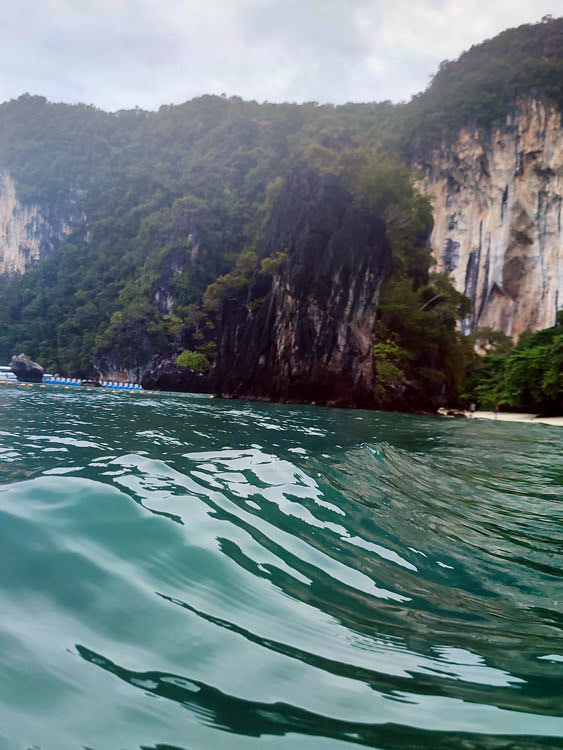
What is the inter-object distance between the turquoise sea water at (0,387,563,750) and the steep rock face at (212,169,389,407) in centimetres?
2015

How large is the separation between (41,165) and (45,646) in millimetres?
96158

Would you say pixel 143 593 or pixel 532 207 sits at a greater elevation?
pixel 532 207

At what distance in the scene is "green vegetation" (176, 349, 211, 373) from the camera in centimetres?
3919

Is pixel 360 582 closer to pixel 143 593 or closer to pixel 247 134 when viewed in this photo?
pixel 143 593

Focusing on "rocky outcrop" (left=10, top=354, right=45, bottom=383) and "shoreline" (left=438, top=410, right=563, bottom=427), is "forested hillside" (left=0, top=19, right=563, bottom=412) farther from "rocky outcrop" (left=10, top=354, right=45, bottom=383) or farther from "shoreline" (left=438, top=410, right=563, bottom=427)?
"rocky outcrop" (left=10, top=354, right=45, bottom=383)

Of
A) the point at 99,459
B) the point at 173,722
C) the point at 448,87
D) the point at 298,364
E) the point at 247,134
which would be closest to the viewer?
the point at 173,722

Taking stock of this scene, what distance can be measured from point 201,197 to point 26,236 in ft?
113

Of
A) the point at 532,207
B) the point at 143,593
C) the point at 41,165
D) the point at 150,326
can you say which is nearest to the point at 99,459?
the point at 143,593

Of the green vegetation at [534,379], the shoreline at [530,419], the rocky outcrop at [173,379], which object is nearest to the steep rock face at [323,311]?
the shoreline at [530,419]

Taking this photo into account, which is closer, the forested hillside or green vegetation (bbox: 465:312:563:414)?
green vegetation (bbox: 465:312:563:414)

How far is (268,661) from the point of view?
125 centimetres

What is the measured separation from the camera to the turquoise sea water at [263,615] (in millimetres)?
994

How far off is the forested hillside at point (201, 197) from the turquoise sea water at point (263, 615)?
70.4ft

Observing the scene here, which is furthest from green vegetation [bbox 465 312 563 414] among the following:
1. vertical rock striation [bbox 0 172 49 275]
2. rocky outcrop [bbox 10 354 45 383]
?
vertical rock striation [bbox 0 172 49 275]
